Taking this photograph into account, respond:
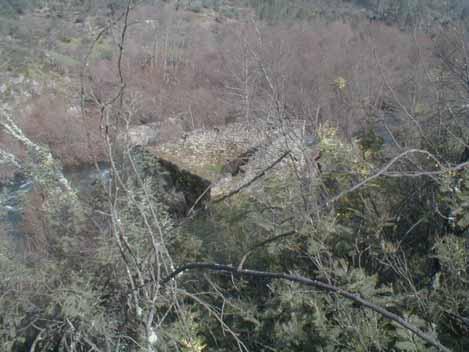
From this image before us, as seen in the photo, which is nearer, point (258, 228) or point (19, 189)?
point (258, 228)

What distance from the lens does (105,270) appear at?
3984mm

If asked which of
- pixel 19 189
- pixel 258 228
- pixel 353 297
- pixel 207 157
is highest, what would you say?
pixel 353 297

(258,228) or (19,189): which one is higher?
(258,228)

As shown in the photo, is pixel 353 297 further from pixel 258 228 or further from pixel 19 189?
pixel 19 189

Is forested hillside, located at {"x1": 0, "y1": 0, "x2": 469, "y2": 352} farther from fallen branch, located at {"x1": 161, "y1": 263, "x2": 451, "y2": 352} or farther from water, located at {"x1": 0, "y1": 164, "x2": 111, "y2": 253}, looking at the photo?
water, located at {"x1": 0, "y1": 164, "x2": 111, "y2": 253}

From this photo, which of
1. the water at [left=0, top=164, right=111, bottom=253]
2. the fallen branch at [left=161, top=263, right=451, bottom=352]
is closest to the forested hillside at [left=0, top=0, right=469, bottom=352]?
the fallen branch at [left=161, top=263, right=451, bottom=352]

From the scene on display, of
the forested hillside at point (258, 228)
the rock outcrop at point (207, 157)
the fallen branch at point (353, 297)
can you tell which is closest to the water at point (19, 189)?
the forested hillside at point (258, 228)

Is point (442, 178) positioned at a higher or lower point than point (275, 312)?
higher

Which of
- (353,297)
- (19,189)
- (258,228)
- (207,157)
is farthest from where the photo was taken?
(19,189)

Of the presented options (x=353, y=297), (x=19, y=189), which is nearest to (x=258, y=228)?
(x=353, y=297)

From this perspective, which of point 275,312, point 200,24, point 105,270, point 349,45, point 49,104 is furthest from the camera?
point 200,24

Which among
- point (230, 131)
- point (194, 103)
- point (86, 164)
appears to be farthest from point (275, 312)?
point (194, 103)

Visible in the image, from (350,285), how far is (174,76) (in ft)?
69.9

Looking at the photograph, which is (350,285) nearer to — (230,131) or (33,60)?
(230,131)
